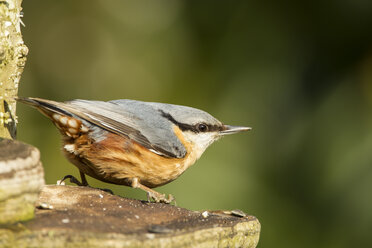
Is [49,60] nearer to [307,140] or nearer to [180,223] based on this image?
[307,140]

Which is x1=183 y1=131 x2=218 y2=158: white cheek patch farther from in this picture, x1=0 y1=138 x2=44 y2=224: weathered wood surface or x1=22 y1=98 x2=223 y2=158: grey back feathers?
x1=0 y1=138 x2=44 y2=224: weathered wood surface

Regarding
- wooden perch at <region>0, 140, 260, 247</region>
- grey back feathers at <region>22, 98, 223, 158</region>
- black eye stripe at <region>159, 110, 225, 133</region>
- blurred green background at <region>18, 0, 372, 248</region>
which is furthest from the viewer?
blurred green background at <region>18, 0, 372, 248</region>

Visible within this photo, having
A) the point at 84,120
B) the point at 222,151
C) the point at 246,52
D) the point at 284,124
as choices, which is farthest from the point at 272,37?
the point at 84,120

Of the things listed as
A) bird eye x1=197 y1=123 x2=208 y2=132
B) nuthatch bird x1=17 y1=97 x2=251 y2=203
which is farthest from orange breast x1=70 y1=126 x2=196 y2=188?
bird eye x1=197 y1=123 x2=208 y2=132

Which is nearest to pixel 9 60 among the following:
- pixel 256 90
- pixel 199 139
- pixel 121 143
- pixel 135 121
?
pixel 121 143

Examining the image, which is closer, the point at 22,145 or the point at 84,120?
the point at 22,145

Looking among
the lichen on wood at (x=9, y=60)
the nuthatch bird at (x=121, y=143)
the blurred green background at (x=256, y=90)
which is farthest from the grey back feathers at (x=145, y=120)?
the blurred green background at (x=256, y=90)
